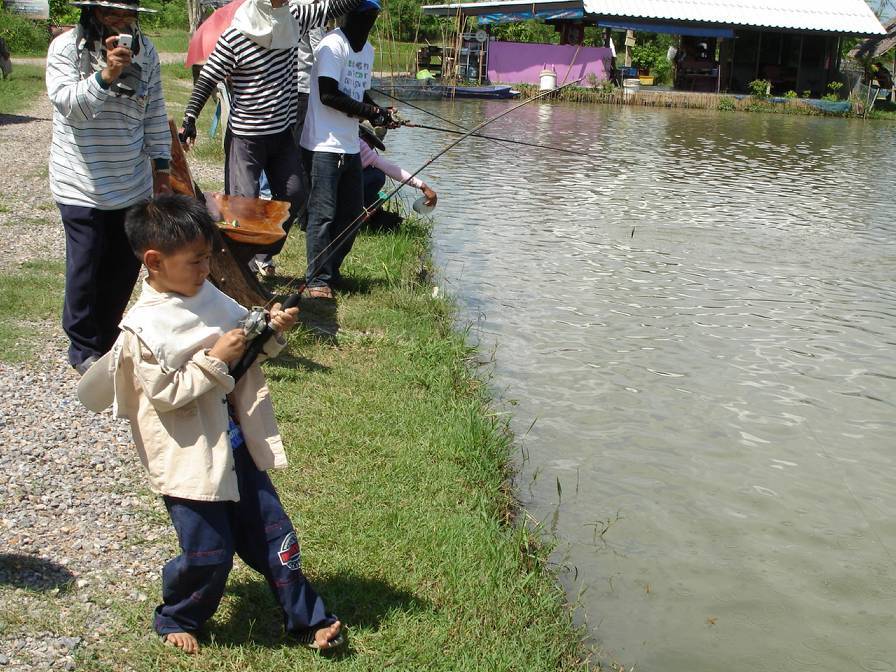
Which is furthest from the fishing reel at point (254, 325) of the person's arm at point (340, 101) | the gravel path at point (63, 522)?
the person's arm at point (340, 101)

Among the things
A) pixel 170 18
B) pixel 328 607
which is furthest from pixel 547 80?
pixel 328 607

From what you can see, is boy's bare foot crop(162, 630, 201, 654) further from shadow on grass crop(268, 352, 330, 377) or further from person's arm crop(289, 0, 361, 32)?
person's arm crop(289, 0, 361, 32)

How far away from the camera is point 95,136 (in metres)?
4.36

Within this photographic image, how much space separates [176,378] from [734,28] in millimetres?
33282

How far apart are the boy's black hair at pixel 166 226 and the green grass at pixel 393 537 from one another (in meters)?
1.16

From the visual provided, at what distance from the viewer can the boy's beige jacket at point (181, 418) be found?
2594 millimetres

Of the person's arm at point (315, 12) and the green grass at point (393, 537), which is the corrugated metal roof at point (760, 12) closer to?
the person's arm at point (315, 12)

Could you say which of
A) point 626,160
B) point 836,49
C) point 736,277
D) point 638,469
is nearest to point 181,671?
point 638,469

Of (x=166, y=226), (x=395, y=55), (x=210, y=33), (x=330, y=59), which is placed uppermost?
(x=395, y=55)

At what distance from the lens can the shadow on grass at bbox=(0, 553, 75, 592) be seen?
3127 millimetres

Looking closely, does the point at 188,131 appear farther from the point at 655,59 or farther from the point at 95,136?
the point at 655,59

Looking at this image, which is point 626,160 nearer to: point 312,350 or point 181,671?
point 312,350

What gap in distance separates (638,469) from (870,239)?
6936 millimetres

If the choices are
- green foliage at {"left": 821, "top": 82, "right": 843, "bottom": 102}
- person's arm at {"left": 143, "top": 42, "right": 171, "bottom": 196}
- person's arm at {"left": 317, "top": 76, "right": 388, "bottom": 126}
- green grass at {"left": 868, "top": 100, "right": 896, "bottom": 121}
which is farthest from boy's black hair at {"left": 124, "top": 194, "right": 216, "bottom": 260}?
green foliage at {"left": 821, "top": 82, "right": 843, "bottom": 102}
